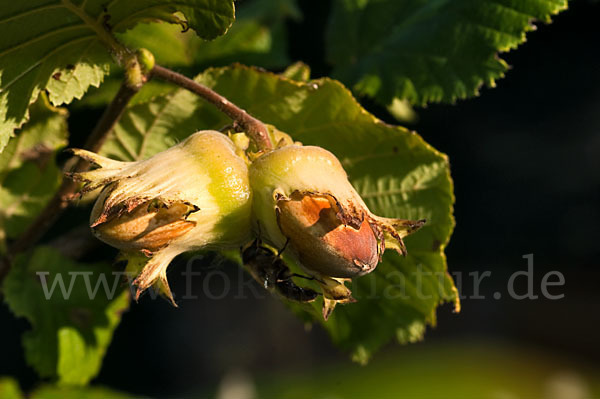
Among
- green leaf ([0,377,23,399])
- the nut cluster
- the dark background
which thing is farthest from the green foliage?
the dark background

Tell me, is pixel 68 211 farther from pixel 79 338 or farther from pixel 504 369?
pixel 504 369

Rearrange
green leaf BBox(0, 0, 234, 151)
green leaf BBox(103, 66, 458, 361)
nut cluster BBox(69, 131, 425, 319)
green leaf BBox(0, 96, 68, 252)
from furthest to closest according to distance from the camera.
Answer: green leaf BBox(0, 96, 68, 252), green leaf BBox(103, 66, 458, 361), green leaf BBox(0, 0, 234, 151), nut cluster BBox(69, 131, 425, 319)

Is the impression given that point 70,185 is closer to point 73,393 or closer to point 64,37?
point 64,37

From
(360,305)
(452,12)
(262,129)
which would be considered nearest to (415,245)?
(360,305)

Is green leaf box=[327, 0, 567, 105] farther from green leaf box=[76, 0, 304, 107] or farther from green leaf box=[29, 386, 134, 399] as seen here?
green leaf box=[29, 386, 134, 399]

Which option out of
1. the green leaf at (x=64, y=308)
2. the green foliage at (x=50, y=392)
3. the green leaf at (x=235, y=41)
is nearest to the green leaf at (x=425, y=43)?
the green leaf at (x=235, y=41)

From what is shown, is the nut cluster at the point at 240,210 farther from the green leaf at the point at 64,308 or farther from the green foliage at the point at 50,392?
the green foliage at the point at 50,392
